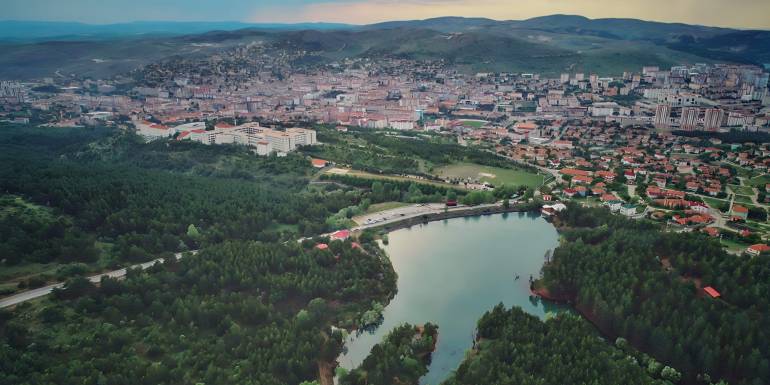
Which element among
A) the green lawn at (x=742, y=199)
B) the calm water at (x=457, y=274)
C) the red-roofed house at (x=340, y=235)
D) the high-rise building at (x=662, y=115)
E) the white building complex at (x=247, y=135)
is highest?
the high-rise building at (x=662, y=115)

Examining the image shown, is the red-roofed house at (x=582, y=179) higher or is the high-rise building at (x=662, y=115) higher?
the high-rise building at (x=662, y=115)

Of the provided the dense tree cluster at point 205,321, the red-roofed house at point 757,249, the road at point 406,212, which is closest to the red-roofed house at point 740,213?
the red-roofed house at point 757,249

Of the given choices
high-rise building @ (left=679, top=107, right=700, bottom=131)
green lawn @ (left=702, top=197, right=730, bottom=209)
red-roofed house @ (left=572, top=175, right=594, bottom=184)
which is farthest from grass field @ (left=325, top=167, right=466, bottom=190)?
high-rise building @ (left=679, top=107, right=700, bottom=131)

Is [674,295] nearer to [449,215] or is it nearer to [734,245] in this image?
[734,245]

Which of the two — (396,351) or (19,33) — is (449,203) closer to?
(396,351)

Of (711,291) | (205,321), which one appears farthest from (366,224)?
(711,291)

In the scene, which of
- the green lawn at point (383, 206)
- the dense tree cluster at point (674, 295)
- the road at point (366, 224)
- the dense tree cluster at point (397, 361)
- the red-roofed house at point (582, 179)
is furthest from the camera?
the red-roofed house at point (582, 179)

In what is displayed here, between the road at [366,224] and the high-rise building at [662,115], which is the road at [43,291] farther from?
the high-rise building at [662,115]
